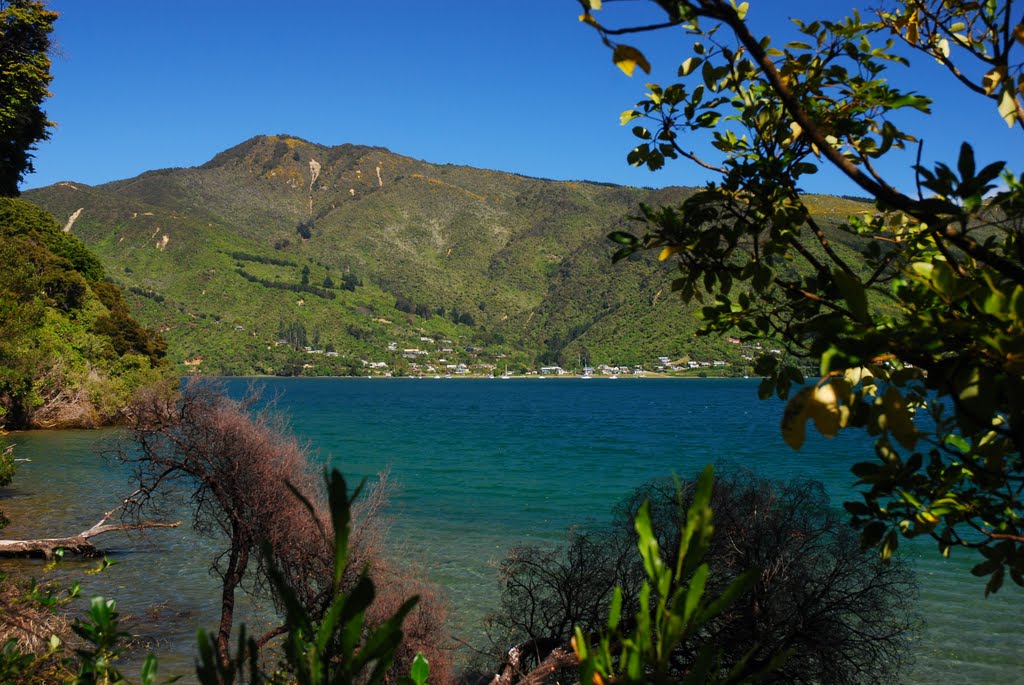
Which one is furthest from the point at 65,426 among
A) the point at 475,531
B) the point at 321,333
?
the point at 321,333

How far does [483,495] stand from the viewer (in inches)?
1142

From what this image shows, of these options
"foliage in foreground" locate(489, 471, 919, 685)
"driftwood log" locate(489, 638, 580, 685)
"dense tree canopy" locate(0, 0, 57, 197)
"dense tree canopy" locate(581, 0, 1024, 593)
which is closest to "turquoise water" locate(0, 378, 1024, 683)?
"dense tree canopy" locate(581, 0, 1024, 593)

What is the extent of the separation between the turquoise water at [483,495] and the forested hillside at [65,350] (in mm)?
1583

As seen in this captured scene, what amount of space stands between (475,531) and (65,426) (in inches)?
1113

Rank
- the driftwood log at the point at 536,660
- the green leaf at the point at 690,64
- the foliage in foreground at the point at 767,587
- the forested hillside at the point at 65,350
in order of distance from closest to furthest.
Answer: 1. the green leaf at the point at 690,64
2. the foliage in foreground at the point at 767,587
3. the driftwood log at the point at 536,660
4. the forested hillside at the point at 65,350

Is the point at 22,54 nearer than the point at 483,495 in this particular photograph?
Yes

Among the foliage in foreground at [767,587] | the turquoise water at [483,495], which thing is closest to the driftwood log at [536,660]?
the foliage in foreground at [767,587]

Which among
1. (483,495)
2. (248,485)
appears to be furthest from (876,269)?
(483,495)

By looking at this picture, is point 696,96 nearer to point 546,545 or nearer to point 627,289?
point 546,545

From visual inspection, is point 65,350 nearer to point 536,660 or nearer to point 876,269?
point 536,660

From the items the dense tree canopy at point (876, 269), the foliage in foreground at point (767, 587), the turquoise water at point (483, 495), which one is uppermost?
the dense tree canopy at point (876, 269)

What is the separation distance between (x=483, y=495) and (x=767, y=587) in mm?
21918

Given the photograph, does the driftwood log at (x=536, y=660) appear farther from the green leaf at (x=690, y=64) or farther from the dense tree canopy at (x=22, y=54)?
the dense tree canopy at (x=22, y=54)

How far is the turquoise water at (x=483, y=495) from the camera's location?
13.5 m
